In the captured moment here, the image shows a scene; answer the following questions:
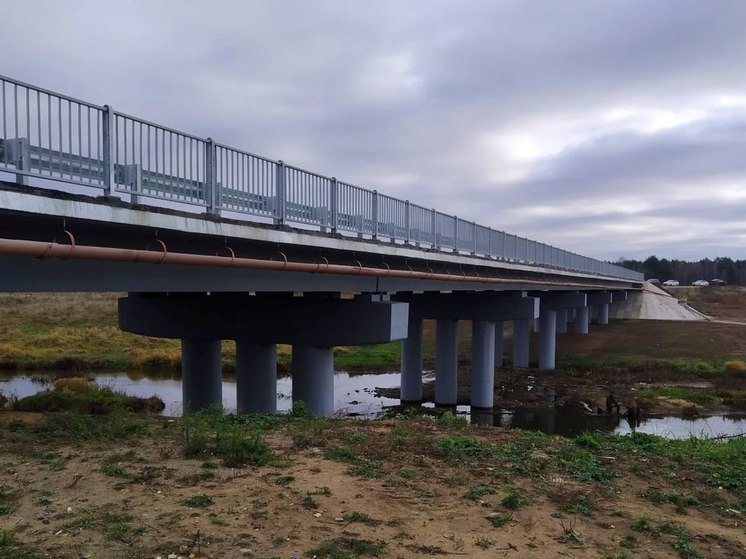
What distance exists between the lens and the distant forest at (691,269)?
16175cm

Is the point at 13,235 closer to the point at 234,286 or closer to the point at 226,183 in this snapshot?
the point at 226,183

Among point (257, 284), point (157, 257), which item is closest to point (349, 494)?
point (157, 257)

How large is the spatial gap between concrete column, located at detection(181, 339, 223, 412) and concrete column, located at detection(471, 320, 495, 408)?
12.2 meters

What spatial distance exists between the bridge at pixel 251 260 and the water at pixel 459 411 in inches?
74.4

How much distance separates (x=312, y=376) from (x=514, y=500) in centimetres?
943

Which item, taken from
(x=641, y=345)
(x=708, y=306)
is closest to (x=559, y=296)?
(x=641, y=345)

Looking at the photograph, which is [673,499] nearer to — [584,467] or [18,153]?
[584,467]

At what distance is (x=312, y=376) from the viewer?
1567 cm

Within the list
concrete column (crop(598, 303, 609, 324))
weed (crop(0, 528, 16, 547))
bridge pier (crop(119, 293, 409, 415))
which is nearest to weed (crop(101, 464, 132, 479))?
weed (crop(0, 528, 16, 547))

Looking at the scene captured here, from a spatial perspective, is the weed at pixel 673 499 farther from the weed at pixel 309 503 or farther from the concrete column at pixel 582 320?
the concrete column at pixel 582 320

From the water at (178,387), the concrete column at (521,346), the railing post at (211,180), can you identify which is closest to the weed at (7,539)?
the railing post at (211,180)

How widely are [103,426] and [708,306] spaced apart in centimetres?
8790

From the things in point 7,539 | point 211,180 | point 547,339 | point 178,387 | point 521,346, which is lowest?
point 178,387

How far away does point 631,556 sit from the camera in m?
5.57
